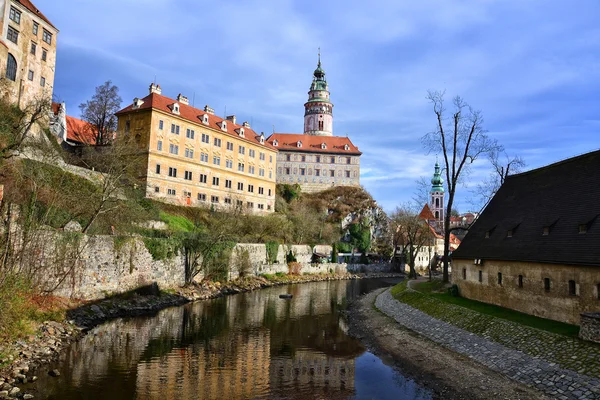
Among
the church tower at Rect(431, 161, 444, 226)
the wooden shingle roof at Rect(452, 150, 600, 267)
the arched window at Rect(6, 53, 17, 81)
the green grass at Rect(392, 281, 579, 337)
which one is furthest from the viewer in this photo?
the church tower at Rect(431, 161, 444, 226)

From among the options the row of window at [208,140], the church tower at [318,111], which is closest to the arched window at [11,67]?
the row of window at [208,140]

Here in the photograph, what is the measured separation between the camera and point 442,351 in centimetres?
1892

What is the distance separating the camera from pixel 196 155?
52.0 meters

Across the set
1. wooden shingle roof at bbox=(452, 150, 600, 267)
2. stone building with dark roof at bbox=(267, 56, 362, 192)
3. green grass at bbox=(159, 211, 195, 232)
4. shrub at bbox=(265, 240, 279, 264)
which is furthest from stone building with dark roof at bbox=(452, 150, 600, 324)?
stone building with dark roof at bbox=(267, 56, 362, 192)

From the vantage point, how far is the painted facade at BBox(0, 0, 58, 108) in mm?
39281

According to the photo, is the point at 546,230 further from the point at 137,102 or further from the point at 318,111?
the point at 318,111

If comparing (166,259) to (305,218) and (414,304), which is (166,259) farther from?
(305,218)

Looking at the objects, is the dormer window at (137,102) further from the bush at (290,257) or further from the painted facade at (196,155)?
the bush at (290,257)

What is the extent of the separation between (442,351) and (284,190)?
180 feet

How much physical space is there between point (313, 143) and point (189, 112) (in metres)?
33.9

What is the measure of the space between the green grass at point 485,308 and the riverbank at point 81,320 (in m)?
15.4

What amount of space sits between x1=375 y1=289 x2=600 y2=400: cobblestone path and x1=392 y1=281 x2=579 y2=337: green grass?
102 centimetres

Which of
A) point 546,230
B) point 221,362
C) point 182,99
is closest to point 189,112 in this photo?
point 182,99

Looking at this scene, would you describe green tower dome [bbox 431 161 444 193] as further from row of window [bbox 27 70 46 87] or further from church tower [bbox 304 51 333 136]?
row of window [bbox 27 70 46 87]
